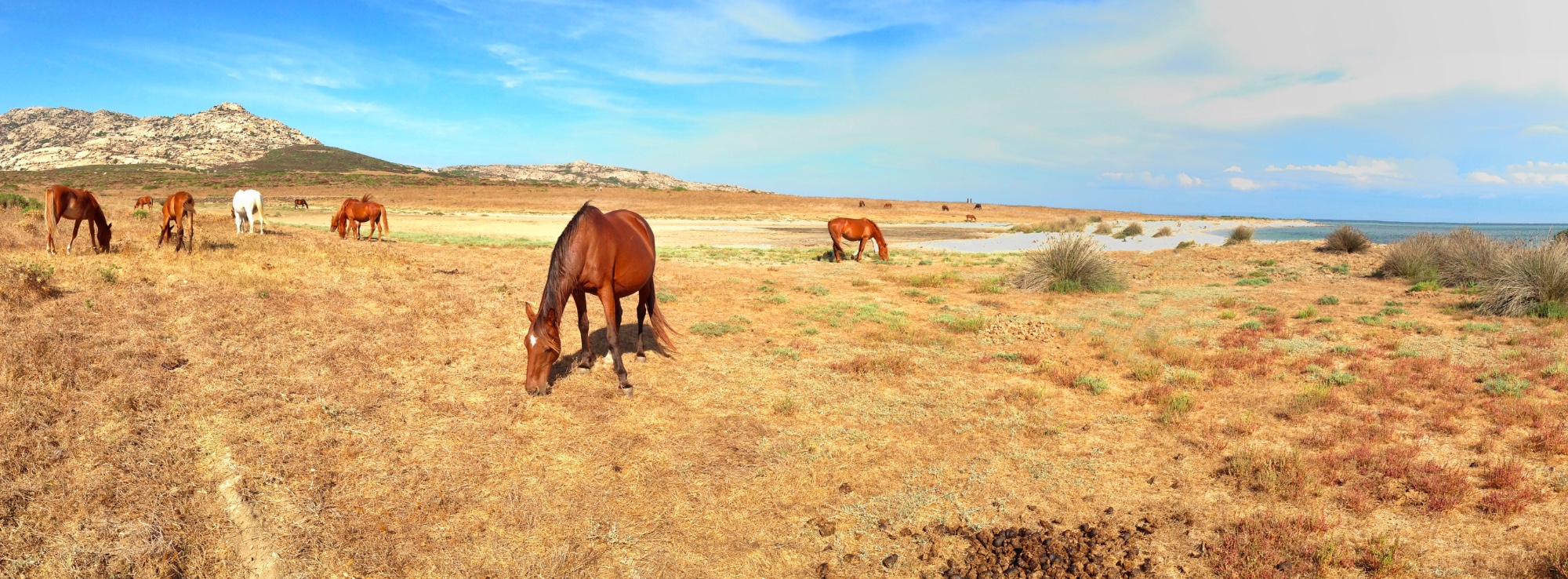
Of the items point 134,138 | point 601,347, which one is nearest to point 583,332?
point 601,347

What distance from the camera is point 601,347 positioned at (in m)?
9.48

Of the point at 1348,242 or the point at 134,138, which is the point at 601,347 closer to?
the point at 1348,242

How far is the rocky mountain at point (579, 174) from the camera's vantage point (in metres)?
169

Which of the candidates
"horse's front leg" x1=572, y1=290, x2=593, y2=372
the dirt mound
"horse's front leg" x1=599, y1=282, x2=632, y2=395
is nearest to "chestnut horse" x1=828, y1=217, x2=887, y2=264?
"horse's front leg" x1=572, y1=290, x2=593, y2=372

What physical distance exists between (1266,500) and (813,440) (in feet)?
12.2

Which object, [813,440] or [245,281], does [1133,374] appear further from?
[245,281]

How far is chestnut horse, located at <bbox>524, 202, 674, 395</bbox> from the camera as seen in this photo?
22.8 feet

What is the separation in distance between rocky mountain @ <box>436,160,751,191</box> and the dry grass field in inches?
6064

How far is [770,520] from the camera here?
15.7 ft

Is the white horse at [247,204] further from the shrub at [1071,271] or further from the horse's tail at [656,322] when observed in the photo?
the shrub at [1071,271]

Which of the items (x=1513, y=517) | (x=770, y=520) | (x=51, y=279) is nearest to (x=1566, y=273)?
(x=1513, y=517)

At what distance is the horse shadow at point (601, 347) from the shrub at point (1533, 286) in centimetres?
1625

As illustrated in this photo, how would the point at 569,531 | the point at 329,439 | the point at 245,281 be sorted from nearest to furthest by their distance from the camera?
the point at 569,531
the point at 329,439
the point at 245,281

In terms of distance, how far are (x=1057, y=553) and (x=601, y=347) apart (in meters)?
7.02
